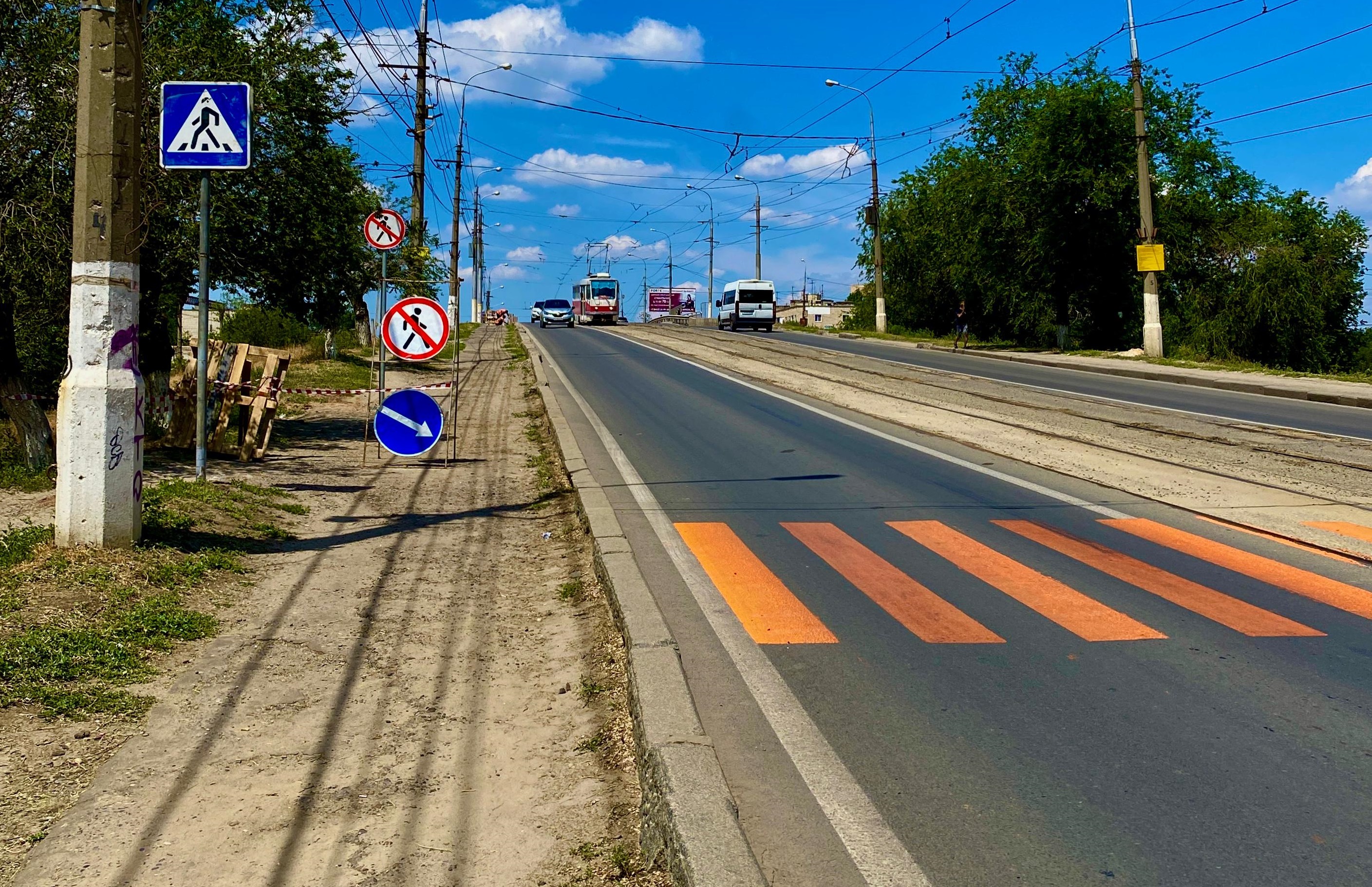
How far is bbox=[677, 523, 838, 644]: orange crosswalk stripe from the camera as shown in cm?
597

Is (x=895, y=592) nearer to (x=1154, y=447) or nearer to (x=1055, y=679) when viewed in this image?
(x=1055, y=679)

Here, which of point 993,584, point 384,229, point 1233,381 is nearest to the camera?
point 993,584

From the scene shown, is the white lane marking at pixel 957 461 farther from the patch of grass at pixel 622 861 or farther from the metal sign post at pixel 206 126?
the metal sign post at pixel 206 126

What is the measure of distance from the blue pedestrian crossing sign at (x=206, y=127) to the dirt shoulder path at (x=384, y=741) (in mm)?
3014

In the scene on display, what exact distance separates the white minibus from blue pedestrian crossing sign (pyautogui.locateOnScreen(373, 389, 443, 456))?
47.2 m

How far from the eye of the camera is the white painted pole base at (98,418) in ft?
22.3

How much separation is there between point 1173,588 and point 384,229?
35.8ft

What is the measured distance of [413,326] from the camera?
12102mm

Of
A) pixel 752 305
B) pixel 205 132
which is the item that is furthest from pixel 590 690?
pixel 752 305

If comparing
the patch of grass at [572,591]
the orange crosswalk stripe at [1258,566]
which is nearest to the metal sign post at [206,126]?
the patch of grass at [572,591]

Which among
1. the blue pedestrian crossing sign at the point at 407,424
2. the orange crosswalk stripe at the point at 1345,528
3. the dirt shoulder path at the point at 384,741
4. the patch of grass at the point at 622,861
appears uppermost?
the blue pedestrian crossing sign at the point at 407,424

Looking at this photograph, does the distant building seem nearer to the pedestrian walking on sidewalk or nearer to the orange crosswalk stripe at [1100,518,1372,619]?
the pedestrian walking on sidewalk

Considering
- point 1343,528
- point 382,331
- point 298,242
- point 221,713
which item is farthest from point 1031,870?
point 298,242

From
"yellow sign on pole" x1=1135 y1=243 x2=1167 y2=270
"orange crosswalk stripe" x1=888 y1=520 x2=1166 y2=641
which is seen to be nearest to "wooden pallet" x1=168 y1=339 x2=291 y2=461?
"orange crosswalk stripe" x1=888 y1=520 x2=1166 y2=641
